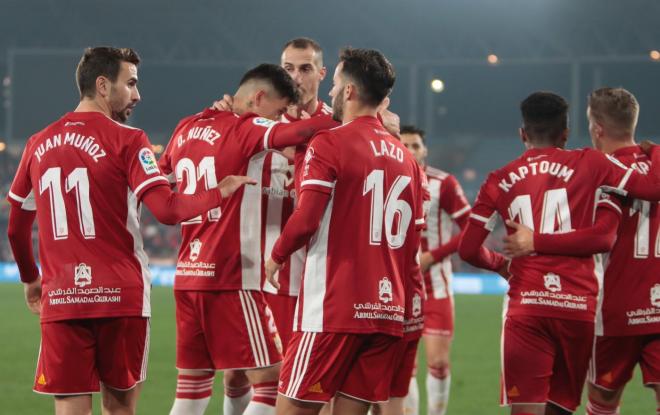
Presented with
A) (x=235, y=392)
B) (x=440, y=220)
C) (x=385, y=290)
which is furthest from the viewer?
(x=440, y=220)

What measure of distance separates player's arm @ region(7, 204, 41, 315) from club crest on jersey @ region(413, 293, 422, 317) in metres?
2.06

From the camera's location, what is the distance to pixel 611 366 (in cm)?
549

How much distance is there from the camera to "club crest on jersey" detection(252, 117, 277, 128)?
524 centimetres

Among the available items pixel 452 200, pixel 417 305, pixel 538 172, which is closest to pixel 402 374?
pixel 417 305

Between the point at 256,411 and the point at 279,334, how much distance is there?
0.70 m

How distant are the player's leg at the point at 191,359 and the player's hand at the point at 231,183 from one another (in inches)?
32.6

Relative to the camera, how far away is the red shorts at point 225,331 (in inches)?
207

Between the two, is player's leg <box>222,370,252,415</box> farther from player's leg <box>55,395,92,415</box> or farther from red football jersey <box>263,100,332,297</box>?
player's leg <box>55,395,92,415</box>

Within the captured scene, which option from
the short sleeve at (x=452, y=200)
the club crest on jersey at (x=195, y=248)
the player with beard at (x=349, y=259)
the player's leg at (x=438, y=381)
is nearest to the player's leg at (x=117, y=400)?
the player with beard at (x=349, y=259)

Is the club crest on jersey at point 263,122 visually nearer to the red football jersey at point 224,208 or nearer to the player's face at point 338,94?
the red football jersey at point 224,208

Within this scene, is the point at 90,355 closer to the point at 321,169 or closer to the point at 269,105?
the point at 321,169

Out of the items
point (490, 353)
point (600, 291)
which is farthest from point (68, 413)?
point (490, 353)

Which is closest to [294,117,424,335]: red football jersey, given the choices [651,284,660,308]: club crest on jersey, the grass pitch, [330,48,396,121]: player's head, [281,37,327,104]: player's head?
[330,48,396,121]: player's head

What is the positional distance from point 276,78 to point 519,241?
67.0 inches
